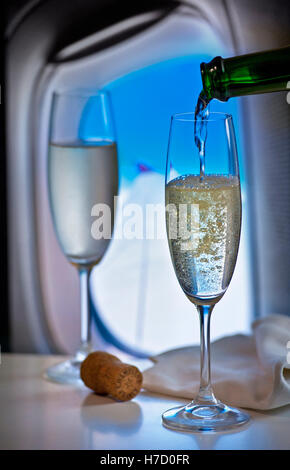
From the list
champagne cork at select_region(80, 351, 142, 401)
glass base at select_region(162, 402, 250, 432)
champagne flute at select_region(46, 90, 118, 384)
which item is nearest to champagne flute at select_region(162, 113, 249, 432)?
glass base at select_region(162, 402, 250, 432)

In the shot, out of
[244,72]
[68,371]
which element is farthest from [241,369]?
[244,72]

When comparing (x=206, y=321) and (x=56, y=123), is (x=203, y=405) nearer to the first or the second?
(x=206, y=321)

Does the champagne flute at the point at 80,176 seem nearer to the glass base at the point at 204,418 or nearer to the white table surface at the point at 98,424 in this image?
the white table surface at the point at 98,424

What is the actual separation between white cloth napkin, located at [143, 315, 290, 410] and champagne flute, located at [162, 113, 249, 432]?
0.08 metres

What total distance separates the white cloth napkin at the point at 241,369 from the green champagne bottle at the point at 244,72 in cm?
39

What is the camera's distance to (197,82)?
1382 millimetres

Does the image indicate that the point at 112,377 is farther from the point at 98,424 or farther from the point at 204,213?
the point at 204,213

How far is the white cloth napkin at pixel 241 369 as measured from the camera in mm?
969

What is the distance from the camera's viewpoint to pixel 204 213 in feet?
2.79

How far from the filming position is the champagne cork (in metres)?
1.03

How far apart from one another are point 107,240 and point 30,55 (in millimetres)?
507

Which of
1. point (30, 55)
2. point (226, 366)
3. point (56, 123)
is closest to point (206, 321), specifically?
point (226, 366)

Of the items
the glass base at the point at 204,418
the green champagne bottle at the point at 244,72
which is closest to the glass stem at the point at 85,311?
the glass base at the point at 204,418
